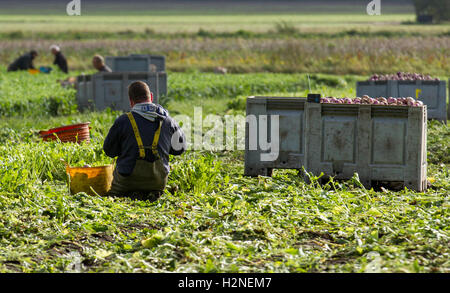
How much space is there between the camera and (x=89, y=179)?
7.62m

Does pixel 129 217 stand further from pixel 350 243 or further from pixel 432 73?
pixel 432 73

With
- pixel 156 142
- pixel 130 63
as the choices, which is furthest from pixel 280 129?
pixel 130 63

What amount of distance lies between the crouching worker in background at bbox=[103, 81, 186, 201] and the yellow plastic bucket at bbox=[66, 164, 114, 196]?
0.27 m

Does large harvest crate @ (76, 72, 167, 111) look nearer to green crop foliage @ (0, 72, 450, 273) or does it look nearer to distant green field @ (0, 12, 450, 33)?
green crop foliage @ (0, 72, 450, 273)

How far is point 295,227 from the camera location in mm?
6422

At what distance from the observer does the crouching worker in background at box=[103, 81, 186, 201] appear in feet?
24.1

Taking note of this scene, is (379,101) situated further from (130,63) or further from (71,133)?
(130,63)

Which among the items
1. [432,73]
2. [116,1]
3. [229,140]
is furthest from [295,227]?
[116,1]
